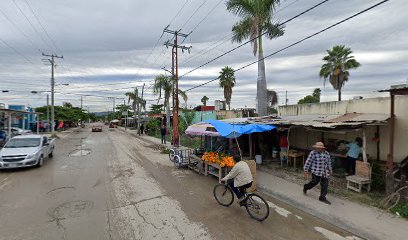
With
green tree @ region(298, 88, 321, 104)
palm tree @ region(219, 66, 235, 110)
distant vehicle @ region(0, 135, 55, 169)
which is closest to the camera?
distant vehicle @ region(0, 135, 55, 169)

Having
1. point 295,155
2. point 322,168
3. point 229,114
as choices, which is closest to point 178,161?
point 295,155

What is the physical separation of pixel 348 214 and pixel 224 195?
3174mm

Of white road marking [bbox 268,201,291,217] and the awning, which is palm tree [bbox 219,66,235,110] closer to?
the awning

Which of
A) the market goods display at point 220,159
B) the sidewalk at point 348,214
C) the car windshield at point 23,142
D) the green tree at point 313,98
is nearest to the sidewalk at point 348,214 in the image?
the sidewalk at point 348,214

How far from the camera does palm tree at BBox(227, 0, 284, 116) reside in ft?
48.8

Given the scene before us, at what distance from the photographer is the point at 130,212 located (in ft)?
21.1

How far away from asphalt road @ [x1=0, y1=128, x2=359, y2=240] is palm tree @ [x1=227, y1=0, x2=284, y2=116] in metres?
7.86

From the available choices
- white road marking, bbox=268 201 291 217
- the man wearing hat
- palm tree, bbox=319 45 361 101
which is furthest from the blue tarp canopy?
palm tree, bbox=319 45 361 101

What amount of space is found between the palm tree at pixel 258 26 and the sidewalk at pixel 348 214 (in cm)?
826

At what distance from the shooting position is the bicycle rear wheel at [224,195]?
23.1ft

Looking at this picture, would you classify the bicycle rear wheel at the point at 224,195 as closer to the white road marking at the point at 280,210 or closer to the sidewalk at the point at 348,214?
the white road marking at the point at 280,210

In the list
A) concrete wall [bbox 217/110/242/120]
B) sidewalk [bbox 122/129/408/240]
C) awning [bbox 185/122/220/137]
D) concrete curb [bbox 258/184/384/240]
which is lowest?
concrete curb [bbox 258/184/384/240]

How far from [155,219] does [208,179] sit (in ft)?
14.4

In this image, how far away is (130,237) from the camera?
201 inches
